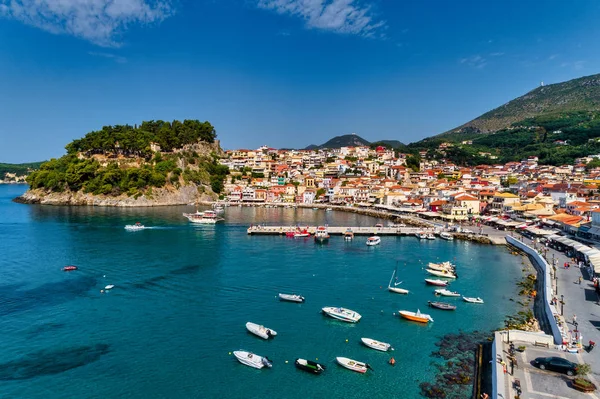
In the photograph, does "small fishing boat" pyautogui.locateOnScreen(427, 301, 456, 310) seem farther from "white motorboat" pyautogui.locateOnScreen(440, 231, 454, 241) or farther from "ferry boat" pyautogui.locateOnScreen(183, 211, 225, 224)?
"ferry boat" pyautogui.locateOnScreen(183, 211, 225, 224)

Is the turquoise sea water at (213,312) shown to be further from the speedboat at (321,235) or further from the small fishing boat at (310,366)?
the speedboat at (321,235)

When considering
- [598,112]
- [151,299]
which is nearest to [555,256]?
[151,299]

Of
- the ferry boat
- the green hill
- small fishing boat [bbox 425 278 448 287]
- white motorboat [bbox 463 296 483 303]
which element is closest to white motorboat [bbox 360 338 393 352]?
white motorboat [bbox 463 296 483 303]

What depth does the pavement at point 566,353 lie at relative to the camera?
12398 millimetres

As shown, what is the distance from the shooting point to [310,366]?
1569cm

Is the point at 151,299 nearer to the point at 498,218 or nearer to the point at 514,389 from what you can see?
the point at 514,389

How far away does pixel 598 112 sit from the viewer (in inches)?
5069

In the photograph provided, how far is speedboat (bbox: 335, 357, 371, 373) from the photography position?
15789 mm

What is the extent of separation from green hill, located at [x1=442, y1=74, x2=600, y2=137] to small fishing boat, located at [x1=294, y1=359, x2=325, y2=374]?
534 ft

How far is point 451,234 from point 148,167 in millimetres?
60927

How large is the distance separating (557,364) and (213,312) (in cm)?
1626

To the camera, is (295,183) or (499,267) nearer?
(499,267)

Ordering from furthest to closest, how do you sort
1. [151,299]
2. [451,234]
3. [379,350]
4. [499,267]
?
[451,234] < [499,267] < [151,299] < [379,350]

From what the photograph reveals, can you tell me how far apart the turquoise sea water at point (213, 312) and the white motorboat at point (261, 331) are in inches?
14.2
